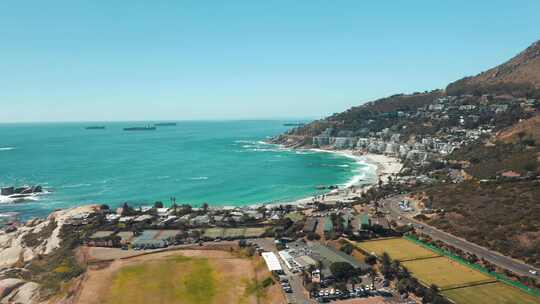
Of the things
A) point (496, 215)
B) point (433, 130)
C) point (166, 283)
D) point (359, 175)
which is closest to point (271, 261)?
point (166, 283)

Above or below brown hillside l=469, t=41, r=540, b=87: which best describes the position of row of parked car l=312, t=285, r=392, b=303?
below

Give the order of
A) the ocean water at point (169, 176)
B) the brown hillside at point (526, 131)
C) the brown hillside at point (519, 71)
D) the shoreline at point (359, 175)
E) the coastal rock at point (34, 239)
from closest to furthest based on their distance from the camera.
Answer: the coastal rock at point (34, 239)
the shoreline at point (359, 175)
the ocean water at point (169, 176)
the brown hillside at point (526, 131)
the brown hillside at point (519, 71)

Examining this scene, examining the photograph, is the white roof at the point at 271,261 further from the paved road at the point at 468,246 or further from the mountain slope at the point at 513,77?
the mountain slope at the point at 513,77

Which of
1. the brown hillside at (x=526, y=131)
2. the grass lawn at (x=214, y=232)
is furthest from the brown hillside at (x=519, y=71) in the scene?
the grass lawn at (x=214, y=232)

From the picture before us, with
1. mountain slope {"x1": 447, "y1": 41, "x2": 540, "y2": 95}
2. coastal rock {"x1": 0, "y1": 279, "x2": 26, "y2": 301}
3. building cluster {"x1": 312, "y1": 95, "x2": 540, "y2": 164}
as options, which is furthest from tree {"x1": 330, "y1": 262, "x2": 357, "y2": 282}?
mountain slope {"x1": 447, "y1": 41, "x2": 540, "y2": 95}

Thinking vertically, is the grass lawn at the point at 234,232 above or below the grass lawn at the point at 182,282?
above

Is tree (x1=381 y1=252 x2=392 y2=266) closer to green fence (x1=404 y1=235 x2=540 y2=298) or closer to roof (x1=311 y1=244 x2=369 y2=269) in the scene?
roof (x1=311 y1=244 x2=369 y2=269)
